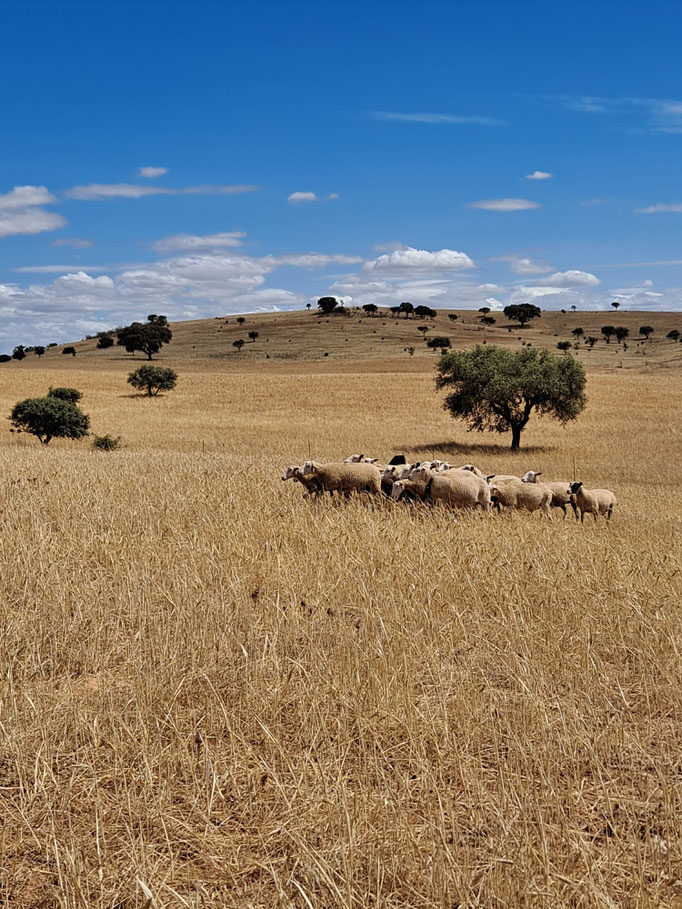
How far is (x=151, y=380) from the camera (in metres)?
73.1

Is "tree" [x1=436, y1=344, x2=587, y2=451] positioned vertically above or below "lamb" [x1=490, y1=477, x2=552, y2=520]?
above

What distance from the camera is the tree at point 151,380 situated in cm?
7275

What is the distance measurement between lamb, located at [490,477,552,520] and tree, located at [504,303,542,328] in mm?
151527

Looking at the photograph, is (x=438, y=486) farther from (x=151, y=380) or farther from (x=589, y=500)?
(x=151, y=380)

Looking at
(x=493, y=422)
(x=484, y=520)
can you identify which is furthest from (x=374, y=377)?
(x=484, y=520)

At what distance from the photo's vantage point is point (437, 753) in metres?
4.06

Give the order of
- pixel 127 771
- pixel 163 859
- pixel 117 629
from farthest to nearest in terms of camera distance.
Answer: pixel 117 629, pixel 127 771, pixel 163 859

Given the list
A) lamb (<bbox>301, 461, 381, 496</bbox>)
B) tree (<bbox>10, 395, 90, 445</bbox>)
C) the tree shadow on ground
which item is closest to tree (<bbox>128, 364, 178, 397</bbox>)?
tree (<bbox>10, 395, 90, 445</bbox>)

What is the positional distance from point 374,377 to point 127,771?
251 feet

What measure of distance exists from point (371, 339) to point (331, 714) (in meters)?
124

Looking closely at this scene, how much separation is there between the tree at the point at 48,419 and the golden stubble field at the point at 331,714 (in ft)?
113

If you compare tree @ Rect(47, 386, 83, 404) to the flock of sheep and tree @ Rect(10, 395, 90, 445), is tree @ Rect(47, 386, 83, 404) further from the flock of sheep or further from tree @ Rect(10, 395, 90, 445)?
the flock of sheep

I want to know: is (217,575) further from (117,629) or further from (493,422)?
(493,422)

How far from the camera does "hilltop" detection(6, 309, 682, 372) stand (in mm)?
103812
